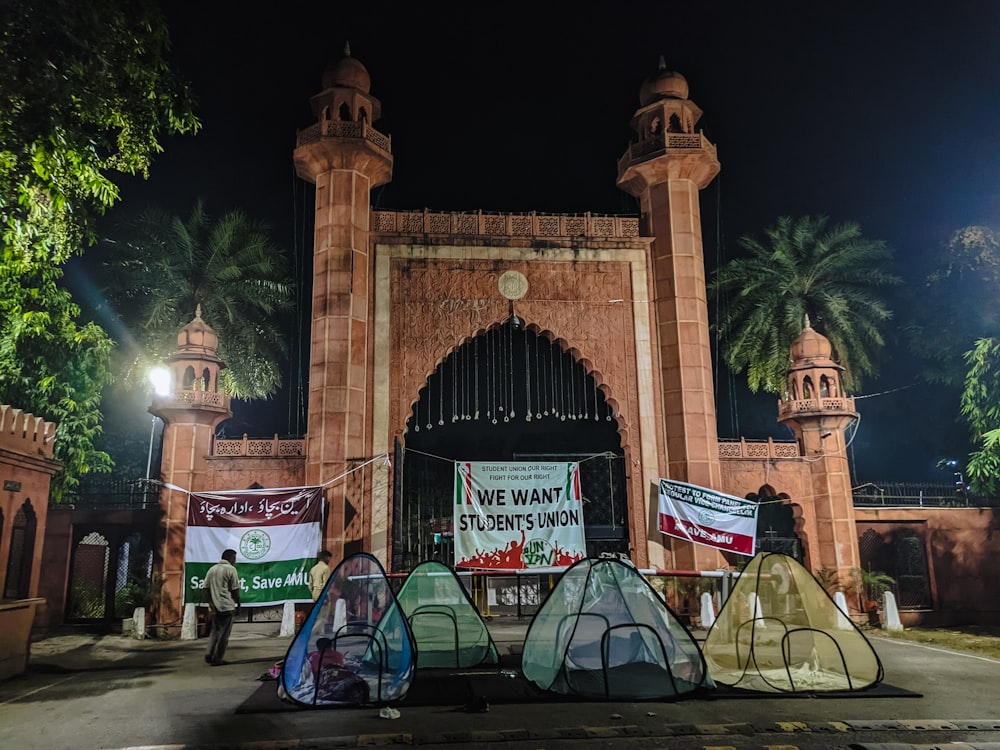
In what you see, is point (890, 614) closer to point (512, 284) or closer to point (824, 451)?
point (824, 451)

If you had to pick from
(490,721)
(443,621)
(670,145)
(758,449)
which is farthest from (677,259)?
(490,721)

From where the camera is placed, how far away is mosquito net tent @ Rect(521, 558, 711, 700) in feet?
26.5

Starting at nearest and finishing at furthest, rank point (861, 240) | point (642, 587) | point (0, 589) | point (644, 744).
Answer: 1. point (644, 744)
2. point (642, 587)
3. point (0, 589)
4. point (861, 240)

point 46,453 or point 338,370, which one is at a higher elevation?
point 338,370

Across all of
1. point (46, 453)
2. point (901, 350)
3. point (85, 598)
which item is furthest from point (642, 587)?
point (901, 350)

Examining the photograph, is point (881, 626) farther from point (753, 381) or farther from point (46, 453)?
point (46, 453)

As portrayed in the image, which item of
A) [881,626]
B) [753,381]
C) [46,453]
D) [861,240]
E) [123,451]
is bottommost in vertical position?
[881,626]

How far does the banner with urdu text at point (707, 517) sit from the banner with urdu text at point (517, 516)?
2.22 metres

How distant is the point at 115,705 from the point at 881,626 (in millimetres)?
14740

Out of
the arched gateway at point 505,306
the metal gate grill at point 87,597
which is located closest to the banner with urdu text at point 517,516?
the arched gateway at point 505,306

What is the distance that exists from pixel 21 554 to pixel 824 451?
16.1m

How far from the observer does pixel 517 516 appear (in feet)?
45.7

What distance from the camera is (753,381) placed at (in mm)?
24781

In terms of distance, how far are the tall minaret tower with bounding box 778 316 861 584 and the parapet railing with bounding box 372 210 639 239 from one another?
5.47 meters
